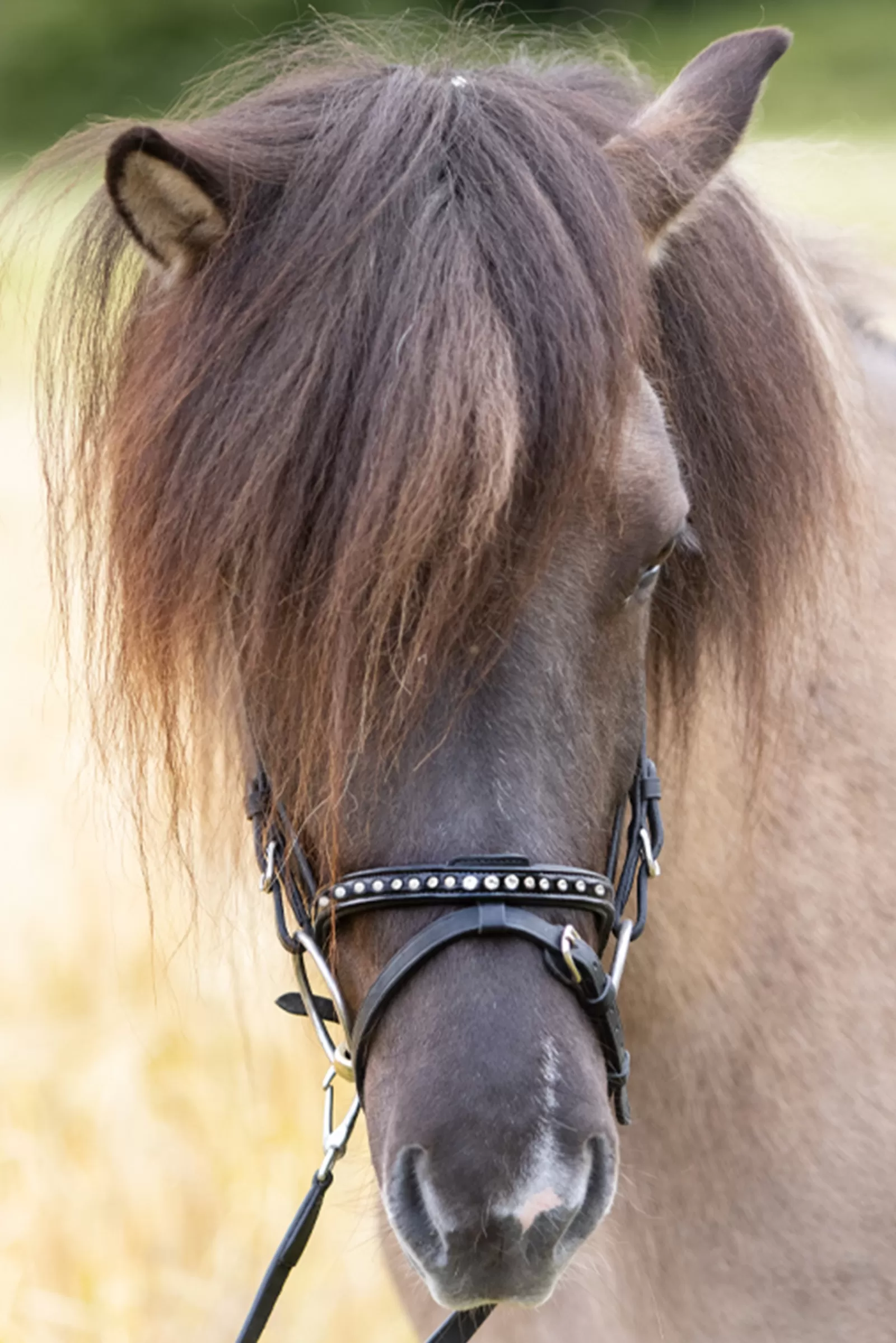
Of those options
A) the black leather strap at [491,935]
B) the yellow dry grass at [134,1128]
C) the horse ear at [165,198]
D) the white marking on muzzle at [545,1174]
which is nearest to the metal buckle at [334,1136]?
the black leather strap at [491,935]

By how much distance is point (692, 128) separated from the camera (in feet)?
3.83

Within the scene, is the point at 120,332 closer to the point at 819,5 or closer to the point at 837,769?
the point at 837,769

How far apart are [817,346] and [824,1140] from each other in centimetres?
81

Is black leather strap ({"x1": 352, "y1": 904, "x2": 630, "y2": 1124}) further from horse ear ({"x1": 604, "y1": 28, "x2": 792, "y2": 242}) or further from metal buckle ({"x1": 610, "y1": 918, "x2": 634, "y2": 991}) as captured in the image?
horse ear ({"x1": 604, "y1": 28, "x2": 792, "y2": 242})

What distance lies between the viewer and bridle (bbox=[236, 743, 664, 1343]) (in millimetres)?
954

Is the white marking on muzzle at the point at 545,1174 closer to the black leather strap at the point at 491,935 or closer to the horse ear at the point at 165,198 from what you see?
the black leather strap at the point at 491,935

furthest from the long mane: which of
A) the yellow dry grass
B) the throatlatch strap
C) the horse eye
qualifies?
the yellow dry grass

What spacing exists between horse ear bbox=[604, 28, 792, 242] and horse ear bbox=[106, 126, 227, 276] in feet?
1.16

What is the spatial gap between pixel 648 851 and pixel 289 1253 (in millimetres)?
563

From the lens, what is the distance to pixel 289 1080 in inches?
138

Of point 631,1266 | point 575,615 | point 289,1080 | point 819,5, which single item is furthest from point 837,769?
point 819,5

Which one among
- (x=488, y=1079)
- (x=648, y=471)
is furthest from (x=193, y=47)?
(x=488, y=1079)

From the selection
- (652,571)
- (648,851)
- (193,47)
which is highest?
(193,47)

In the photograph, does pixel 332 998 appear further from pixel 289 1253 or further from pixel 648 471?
pixel 648 471
